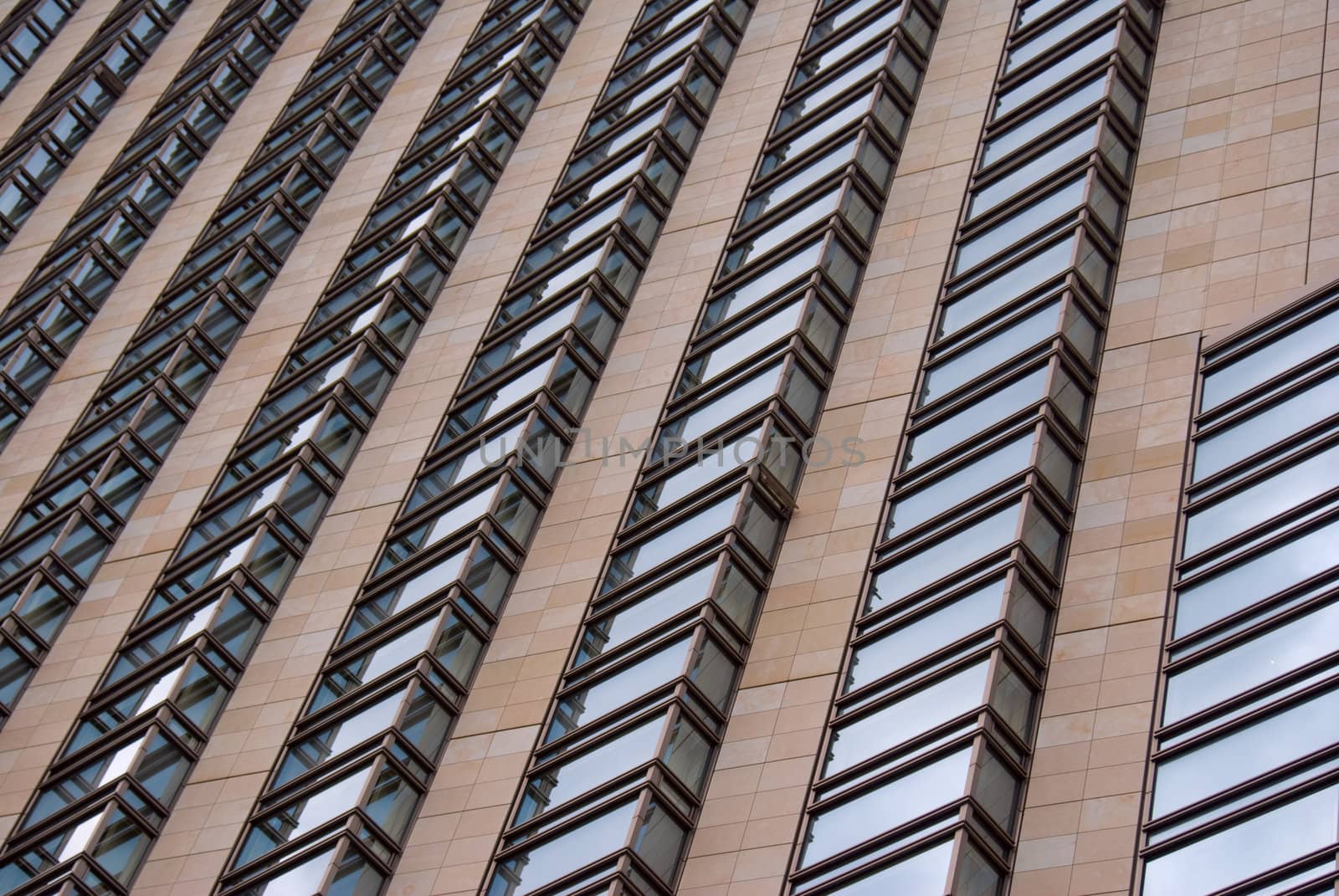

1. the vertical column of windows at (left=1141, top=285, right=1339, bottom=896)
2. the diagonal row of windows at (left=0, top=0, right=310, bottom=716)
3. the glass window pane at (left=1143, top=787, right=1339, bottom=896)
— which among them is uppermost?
the diagonal row of windows at (left=0, top=0, right=310, bottom=716)

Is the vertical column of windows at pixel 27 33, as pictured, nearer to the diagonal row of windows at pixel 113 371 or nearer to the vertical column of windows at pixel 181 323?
the diagonal row of windows at pixel 113 371

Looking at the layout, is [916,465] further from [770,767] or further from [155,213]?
[155,213]

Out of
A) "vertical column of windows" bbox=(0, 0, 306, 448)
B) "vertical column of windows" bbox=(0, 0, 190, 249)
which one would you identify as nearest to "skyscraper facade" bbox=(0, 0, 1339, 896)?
"vertical column of windows" bbox=(0, 0, 306, 448)

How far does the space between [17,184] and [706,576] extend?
131 ft

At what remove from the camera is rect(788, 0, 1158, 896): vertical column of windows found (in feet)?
115

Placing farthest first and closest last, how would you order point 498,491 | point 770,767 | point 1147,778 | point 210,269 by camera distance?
1. point 210,269
2. point 498,491
3. point 770,767
4. point 1147,778

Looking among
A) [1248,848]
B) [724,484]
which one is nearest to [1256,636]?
[1248,848]

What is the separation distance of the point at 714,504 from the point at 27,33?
5119cm

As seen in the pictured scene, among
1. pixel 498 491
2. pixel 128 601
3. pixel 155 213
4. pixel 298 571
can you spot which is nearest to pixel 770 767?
pixel 498 491

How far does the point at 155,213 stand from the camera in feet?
221

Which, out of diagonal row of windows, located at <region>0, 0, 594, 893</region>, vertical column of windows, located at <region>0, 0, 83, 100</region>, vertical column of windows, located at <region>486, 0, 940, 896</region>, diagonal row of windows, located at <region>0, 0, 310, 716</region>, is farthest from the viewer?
vertical column of windows, located at <region>0, 0, 83, 100</region>

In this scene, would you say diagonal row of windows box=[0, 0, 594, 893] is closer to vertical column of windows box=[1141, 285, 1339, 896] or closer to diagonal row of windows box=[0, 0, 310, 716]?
diagonal row of windows box=[0, 0, 310, 716]

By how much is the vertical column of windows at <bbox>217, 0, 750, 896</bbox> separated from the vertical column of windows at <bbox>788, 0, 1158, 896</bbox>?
16.2ft

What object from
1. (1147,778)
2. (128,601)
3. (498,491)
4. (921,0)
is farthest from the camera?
(921,0)
